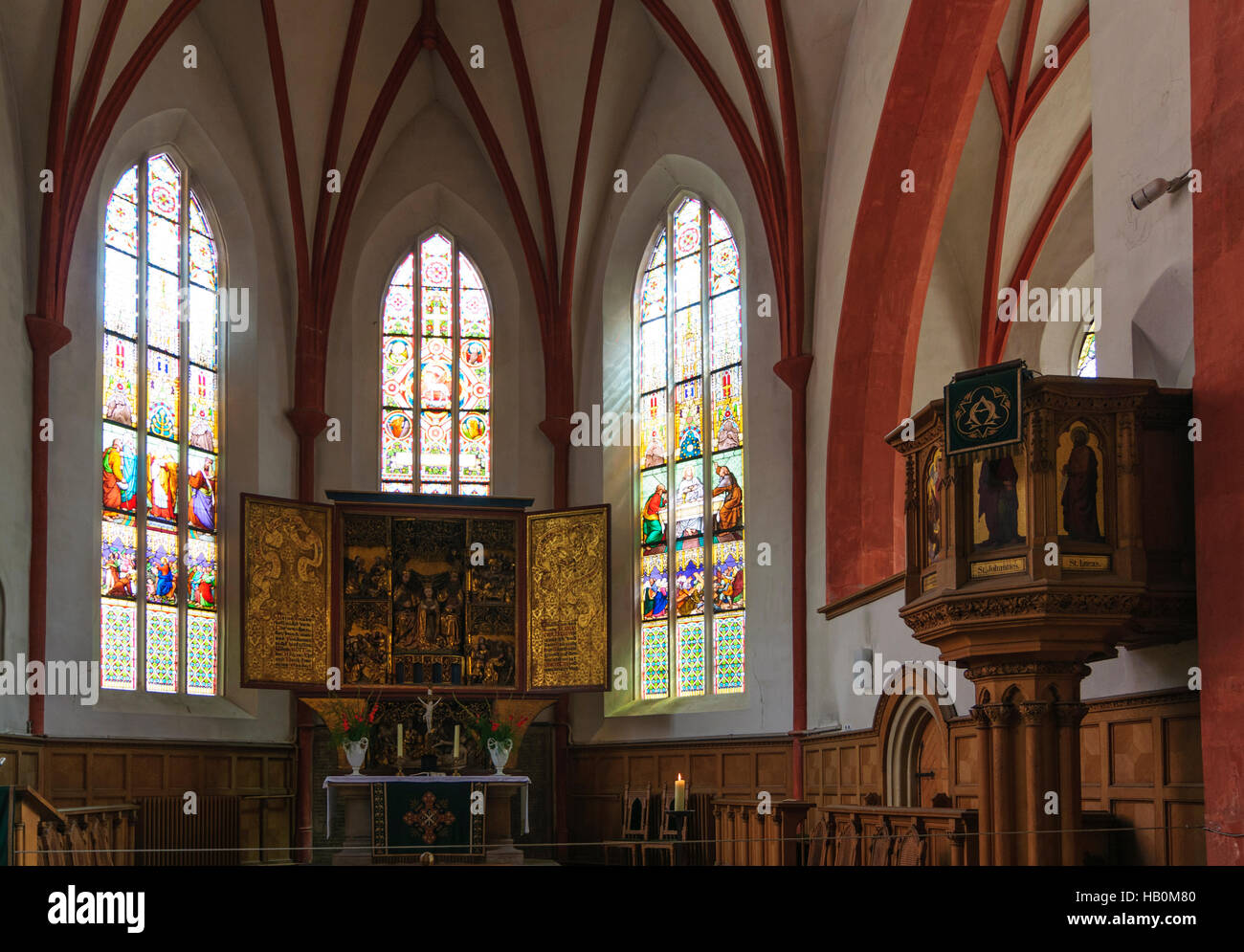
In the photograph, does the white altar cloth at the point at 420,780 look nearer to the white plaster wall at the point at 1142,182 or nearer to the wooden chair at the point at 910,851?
the wooden chair at the point at 910,851

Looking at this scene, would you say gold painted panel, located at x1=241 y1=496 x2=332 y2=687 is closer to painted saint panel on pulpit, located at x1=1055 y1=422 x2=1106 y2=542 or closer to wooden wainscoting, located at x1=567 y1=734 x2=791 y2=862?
wooden wainscoting, located at x1=567 y1=734 x2=791 y2=862

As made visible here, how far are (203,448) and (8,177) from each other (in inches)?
172

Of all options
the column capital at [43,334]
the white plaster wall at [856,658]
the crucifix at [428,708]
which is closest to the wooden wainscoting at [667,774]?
the white plaster wall at [856,658]

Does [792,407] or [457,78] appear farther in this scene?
[457,78]

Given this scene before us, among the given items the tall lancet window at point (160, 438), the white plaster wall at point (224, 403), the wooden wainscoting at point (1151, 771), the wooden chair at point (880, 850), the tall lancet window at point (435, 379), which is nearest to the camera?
the wooden wainscoting at point (1151, 771)

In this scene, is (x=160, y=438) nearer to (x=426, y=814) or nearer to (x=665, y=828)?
(x=426, y=814)

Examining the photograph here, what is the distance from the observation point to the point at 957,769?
44.5 ft

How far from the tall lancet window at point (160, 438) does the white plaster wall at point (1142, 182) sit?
38.8 feet

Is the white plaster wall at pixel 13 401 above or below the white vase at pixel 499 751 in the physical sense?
above

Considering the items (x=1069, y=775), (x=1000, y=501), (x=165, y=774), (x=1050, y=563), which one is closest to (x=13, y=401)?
(x=165, y=774)

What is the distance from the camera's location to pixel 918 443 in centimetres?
1091

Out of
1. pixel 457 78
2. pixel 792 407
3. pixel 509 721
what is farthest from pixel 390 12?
pixel 509 721

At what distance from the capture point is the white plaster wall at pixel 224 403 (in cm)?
1708

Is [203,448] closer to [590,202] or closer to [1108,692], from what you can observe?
[590,202]
